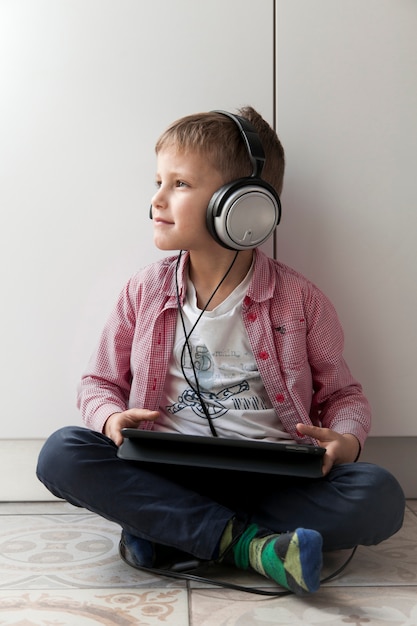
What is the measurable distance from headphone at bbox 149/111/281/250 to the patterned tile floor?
478mm

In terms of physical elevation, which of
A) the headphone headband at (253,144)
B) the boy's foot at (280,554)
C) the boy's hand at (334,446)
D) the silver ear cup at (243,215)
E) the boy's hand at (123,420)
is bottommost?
the boy's foot at (280,554)

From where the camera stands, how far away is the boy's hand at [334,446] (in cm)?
116

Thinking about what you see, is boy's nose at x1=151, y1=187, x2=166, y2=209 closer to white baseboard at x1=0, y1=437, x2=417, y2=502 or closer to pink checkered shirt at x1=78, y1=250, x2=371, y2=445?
pink checkered shirt at x1=78, y1=250, x2=371, y2=445

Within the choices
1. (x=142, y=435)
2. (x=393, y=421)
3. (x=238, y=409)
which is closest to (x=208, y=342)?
(x=238, y=409)

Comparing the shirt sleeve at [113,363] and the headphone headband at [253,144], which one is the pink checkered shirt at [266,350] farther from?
the headphone headband at [253,144]

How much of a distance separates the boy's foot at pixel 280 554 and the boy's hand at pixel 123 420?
194mm

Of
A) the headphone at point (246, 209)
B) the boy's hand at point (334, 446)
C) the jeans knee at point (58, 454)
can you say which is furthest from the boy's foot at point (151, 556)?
the headphone at point (246, 209)

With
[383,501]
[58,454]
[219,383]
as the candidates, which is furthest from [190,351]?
[383,501]

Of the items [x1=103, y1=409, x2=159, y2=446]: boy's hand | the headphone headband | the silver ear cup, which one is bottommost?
[x1=103, y1=409, x2=159, y2=446]: boy's hand

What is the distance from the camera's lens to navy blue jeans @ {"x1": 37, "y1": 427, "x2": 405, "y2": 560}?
1120 millimetres

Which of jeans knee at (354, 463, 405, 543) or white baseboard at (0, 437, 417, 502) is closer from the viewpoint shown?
jeans knee at (354, 463, 405, 543)

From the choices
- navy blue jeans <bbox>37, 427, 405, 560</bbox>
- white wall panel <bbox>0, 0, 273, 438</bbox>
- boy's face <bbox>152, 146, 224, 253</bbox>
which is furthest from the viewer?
white wall panel <bbox>0, 0, 273, 438</bbox>

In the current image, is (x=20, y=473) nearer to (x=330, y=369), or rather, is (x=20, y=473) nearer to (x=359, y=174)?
(x=330, y=369)

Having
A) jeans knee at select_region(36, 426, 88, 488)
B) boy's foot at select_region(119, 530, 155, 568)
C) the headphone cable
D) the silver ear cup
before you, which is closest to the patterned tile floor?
boy's foot at select_region(119, 530, 155, 568)
